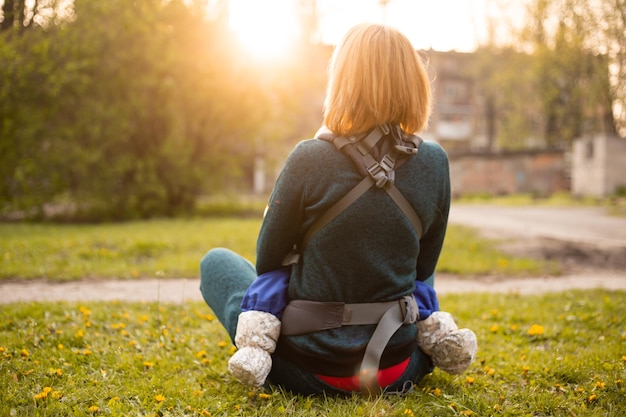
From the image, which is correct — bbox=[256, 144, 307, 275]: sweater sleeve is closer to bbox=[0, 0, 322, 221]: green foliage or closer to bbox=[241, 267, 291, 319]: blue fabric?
bbox=[241, 267, 291, 319]: blue fabric

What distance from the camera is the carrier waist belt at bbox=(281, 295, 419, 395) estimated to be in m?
2.32

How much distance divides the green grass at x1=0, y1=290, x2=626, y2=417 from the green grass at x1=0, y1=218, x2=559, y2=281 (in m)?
1.25

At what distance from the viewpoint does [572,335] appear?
13.3 feet

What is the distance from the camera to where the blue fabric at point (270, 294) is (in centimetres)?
237

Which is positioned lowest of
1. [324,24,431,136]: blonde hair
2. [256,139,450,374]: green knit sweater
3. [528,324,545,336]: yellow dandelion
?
[528,324,545,336]: yellow dandelion

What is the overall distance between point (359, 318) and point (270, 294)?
14.7 inches

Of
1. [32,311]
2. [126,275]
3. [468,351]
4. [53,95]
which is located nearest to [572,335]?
[468,351]

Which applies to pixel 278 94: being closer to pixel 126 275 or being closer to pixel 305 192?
pixel 126 275

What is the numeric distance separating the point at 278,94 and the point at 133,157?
13.1 ft

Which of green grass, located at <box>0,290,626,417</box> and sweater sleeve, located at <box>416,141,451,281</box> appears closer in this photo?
sweater sleeve, located at <box>416,141,451,281</box>

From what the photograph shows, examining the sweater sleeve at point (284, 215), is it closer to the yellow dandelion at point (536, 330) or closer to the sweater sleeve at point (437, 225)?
the sweater sleeve at point (437, 225)

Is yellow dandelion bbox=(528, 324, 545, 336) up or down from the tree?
down

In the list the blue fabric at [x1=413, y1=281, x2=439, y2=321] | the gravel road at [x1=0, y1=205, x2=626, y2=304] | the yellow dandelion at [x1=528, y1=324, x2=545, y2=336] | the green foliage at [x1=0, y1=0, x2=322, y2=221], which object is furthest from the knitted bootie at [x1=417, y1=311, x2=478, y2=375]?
the green foliage at [x1=0, y1=0, x2=322, y2=221]

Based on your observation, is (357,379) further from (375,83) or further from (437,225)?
(375,83)
